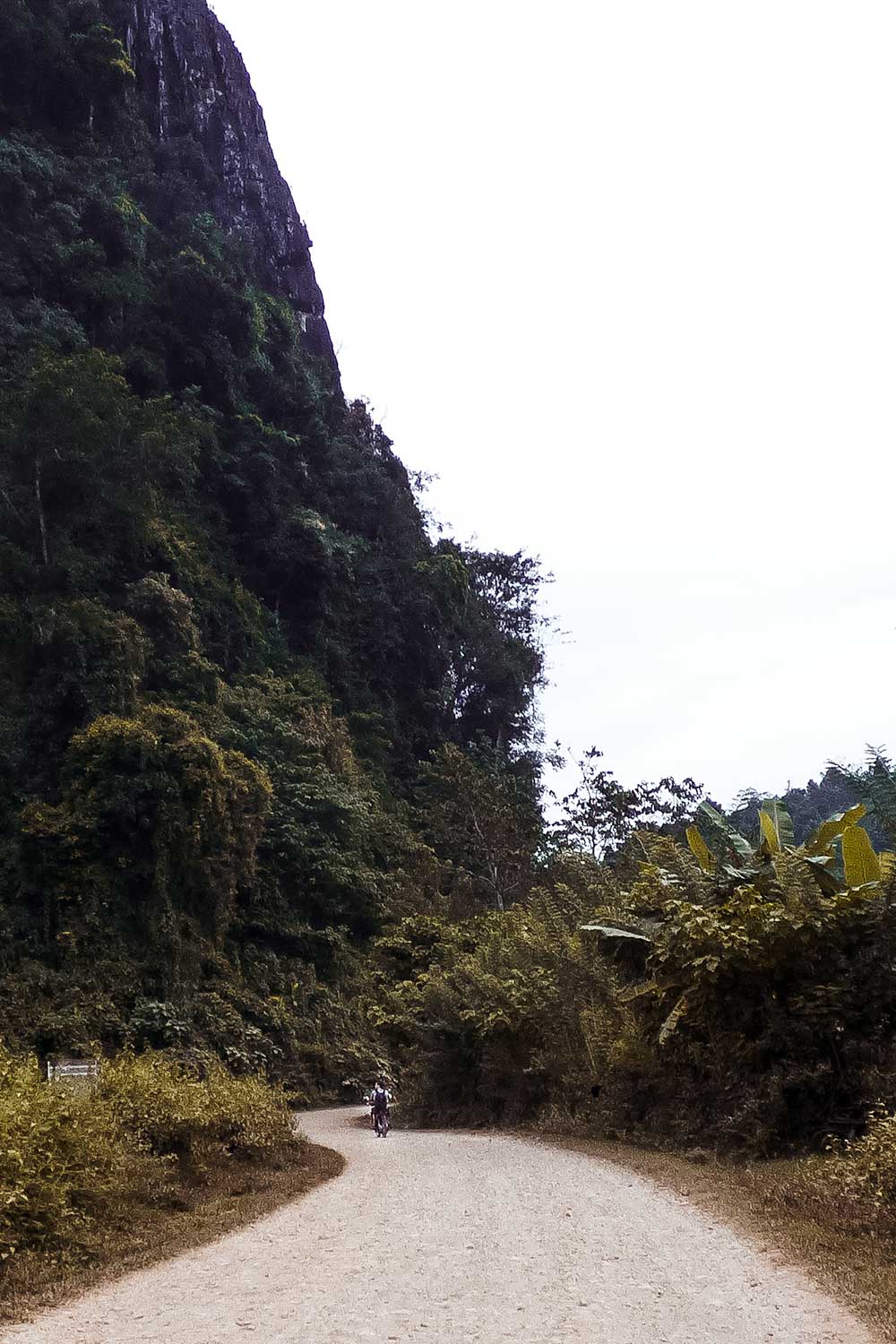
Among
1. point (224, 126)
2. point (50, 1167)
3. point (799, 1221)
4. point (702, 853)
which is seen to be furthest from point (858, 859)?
point (224, 126)

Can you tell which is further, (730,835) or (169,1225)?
(730,835)

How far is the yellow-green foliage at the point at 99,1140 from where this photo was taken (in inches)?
288

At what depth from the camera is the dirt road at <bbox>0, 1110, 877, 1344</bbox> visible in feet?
17.8

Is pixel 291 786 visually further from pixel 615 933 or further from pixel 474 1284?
pixel 474 1284

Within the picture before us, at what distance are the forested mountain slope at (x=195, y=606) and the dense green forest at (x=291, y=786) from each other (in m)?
0.13

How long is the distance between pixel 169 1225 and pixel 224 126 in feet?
169

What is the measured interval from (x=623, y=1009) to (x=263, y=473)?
2848 centimetres

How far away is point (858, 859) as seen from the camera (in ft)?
39.6

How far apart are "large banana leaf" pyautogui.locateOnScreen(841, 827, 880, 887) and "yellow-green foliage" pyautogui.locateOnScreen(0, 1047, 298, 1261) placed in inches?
301

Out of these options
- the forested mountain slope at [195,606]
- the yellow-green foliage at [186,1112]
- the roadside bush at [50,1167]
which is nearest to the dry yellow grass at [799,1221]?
the yellow-green foliage at [186,1112]

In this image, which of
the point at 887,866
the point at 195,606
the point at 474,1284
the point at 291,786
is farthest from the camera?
the point at 195,606

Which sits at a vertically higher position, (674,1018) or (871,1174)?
(674,1018)

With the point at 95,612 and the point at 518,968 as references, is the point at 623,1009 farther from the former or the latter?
the point at 95,612

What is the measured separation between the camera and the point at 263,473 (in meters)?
39.5
